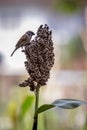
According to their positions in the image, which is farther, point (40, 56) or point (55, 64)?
point (55, 64)

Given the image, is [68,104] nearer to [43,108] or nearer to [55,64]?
[43,108]

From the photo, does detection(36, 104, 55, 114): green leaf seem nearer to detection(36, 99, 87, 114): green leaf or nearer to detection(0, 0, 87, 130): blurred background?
detection(36, 99, 87, 114): green leaf

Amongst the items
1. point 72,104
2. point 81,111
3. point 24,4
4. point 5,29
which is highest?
point 24,4

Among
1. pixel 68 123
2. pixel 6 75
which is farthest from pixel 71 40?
pixel 68 123

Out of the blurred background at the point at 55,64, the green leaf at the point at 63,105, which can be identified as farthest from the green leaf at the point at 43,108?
the blurred background at the point at 55,64

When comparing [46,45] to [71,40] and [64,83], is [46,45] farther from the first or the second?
[71,40]

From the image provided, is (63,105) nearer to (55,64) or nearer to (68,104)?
(68,104)

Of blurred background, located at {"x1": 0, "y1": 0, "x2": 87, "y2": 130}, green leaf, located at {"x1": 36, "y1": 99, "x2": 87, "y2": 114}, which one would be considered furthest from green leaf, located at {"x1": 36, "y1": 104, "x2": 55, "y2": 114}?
blurred background, located at {"x1": 0, "y1": 0, "x2": 87, "y2": 130}

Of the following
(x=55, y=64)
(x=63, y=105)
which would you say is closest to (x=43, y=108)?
(x=63, y=105)
